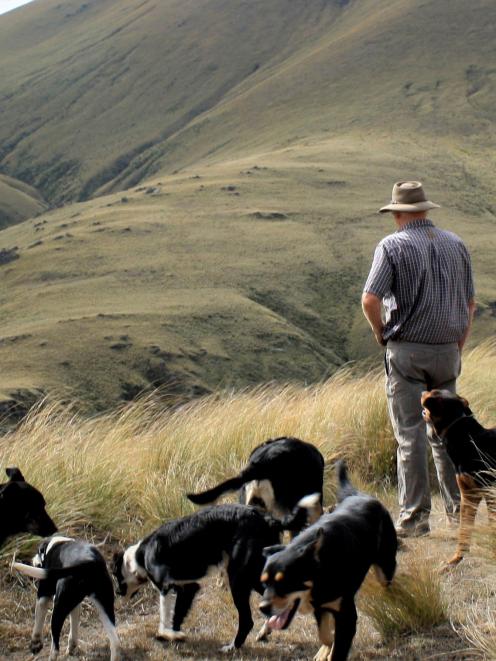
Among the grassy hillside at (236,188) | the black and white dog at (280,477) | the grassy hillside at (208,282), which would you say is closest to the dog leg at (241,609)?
the black and white dog at (280,477)

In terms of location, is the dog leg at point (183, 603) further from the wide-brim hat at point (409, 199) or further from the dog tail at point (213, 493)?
the wide-brim hat at point (409, 199)

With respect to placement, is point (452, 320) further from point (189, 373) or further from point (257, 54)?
point (257, 54)

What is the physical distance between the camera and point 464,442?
22.3 ft

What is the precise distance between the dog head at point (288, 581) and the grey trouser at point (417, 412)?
2733 mm

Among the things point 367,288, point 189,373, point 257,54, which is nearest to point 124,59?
point 257,54

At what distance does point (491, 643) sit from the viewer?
4.96m

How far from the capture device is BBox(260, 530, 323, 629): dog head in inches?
190

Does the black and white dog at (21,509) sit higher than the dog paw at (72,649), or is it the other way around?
the black and white dog at (21,509)

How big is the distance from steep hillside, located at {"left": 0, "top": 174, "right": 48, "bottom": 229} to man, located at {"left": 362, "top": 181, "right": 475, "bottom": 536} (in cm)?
14835

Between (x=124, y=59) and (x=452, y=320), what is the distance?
197168mm

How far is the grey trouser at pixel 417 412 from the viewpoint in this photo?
297 inches

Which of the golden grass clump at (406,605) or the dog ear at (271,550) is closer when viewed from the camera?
the dog ear at (271,550)

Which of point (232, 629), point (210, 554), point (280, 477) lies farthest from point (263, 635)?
point (280, 477)

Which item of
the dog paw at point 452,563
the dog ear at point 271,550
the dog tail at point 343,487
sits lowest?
the dog paw at point 452,563
